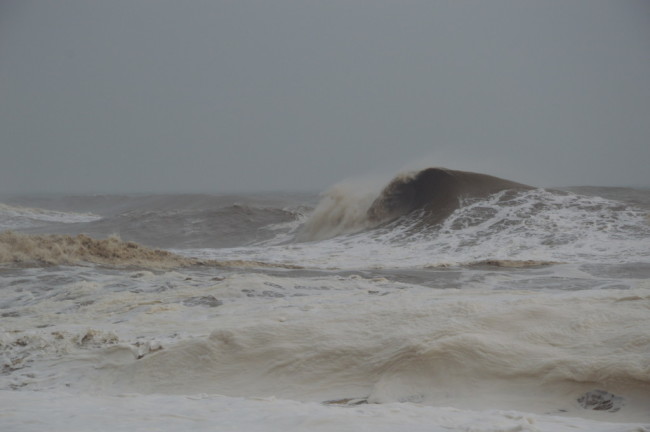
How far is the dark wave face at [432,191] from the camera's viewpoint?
13203 millimetres

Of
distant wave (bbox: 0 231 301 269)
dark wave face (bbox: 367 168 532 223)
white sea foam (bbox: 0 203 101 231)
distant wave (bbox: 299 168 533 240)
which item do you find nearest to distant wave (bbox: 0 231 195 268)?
distant wave (bbox: 0 231 301 269)

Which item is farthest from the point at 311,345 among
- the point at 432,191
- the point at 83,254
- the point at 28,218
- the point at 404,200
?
the point at 28,218

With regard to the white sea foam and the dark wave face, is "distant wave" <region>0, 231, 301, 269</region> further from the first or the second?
the white sea foam

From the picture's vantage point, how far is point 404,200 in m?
13.8

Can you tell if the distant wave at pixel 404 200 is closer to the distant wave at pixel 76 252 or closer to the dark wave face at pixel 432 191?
the dark wave face at pixel 432 191

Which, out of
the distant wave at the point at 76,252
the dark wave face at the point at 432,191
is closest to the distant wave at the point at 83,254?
the distant wave at the point at 76,252

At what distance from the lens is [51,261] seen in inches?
288

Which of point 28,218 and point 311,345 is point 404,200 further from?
point 28,218

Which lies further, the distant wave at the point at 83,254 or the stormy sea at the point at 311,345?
the distant wave at the point at 83,254

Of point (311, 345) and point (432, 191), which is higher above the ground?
point (432, 191)

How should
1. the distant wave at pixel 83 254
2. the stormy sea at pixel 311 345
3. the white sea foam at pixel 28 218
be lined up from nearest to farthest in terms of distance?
1. the stormy sea at pixel 311 345
2. the distant wave at pixel 83 254
3. the white sea foam at pixel 28 218

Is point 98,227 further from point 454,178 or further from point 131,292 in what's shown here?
point 131,292

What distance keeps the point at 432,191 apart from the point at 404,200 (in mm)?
769

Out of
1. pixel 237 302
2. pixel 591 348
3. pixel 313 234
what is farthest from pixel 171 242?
pixel 591 348
